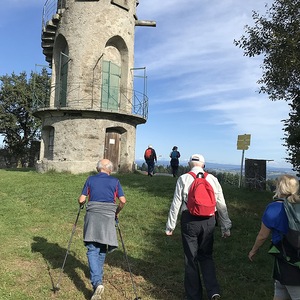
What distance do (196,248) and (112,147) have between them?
16.1 m

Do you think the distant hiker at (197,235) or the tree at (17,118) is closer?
the distant hiker at (197,235)

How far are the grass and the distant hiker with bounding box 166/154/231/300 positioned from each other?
50 centimetres

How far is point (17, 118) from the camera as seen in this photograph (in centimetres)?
3388

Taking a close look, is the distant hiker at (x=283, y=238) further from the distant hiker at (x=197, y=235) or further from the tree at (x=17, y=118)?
the tree at (x=17, y=118)

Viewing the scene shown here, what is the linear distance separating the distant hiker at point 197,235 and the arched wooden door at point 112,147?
51.6 feet

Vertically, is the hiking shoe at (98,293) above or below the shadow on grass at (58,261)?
above

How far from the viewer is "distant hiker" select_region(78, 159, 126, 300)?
4746mm

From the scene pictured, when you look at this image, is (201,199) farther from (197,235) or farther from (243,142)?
(243,142)

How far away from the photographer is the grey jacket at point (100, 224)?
15.6 feet

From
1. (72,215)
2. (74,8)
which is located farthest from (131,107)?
(72,215)

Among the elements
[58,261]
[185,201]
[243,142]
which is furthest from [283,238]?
[243,142]

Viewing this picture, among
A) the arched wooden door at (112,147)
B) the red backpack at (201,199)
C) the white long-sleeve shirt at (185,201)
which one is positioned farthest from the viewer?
the arched wooden door at (112,147)

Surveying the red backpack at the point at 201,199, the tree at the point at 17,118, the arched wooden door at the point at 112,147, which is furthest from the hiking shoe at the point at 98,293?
the tree at the point at 17,118

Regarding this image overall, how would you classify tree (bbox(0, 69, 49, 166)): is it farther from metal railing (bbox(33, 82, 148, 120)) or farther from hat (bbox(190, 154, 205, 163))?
hat (bbox(190, 154, 205, 163))
